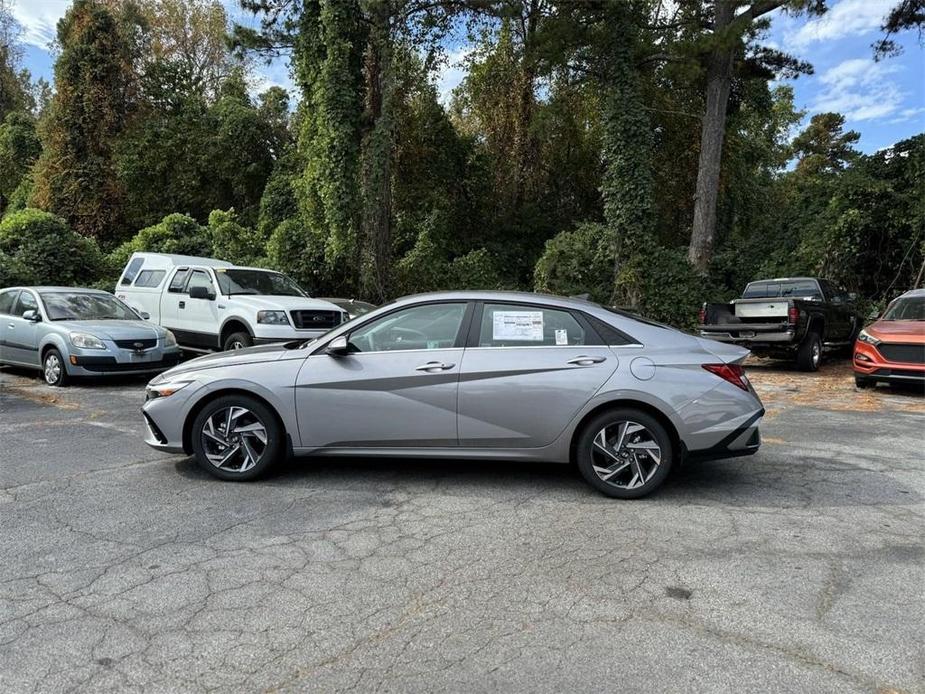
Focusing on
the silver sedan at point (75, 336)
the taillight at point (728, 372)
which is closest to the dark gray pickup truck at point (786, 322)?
the taillight at point (728, 372)

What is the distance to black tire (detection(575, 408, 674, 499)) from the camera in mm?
4855

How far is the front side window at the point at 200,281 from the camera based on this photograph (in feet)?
39.3

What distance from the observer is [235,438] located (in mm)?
5258

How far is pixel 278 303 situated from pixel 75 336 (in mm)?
3050

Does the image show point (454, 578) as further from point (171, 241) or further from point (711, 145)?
point (171, 241)

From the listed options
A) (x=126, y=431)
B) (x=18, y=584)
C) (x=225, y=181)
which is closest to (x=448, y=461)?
(x=18, y=584)

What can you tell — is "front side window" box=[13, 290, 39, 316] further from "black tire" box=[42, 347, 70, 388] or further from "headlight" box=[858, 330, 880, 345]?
"headlight" box=[858, 330, 880, 345]

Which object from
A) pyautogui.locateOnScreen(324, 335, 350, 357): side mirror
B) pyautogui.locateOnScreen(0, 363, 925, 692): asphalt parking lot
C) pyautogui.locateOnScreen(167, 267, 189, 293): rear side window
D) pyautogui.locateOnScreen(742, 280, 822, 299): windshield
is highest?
pyautogui.locateOnScreen(742, 280, 822, 299): windshield

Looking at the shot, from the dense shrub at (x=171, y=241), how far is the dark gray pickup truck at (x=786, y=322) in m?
16.6

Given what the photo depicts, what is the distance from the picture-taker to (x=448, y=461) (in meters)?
5.88

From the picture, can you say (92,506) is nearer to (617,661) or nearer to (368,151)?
(617,661)

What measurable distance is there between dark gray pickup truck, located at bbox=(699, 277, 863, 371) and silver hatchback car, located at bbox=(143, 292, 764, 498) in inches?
308

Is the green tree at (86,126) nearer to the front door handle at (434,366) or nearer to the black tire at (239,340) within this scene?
the black tire at (239,340)

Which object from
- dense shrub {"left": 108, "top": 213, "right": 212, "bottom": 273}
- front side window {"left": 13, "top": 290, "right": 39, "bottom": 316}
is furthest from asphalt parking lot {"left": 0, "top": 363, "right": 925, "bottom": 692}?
dense shrub {"left": 108, "top": 213, "right": 212, "bottom": 273}
